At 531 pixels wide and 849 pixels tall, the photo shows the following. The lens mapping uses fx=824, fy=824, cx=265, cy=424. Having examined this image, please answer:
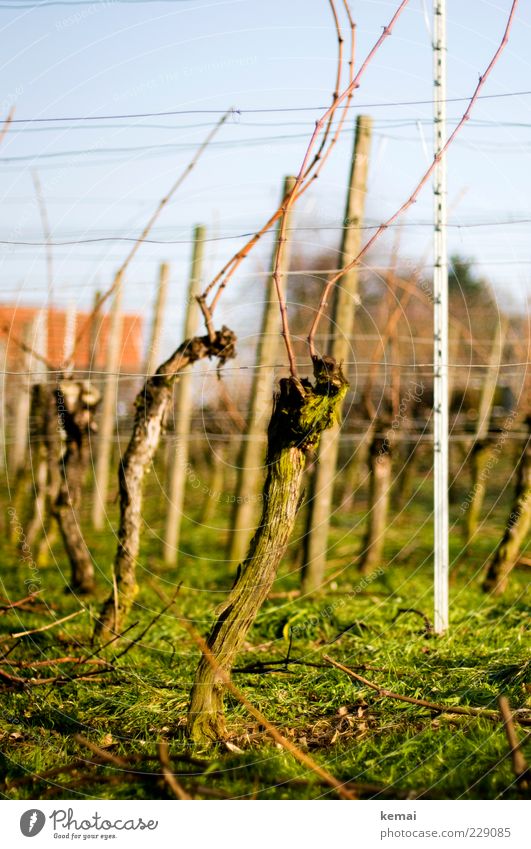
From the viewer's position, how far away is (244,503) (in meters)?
8.24

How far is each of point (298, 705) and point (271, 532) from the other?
0.88m

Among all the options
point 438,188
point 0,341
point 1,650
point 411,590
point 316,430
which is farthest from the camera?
point 0,341

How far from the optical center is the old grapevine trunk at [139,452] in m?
4.80

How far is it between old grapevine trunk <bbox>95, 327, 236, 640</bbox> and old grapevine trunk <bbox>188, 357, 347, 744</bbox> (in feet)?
4.59

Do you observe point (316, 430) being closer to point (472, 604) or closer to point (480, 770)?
point (480, 770)

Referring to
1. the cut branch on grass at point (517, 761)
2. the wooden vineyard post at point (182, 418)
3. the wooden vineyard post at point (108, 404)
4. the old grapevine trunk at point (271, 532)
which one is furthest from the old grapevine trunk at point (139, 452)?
the wooden vineyard post at point (108, 404)

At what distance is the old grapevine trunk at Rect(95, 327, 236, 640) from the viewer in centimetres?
480

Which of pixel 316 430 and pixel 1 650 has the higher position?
pixel 316 430

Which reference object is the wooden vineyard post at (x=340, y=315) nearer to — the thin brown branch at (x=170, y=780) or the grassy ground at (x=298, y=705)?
the grassy ground at (x=298, y=705)

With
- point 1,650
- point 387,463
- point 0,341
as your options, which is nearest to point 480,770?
point 1,650

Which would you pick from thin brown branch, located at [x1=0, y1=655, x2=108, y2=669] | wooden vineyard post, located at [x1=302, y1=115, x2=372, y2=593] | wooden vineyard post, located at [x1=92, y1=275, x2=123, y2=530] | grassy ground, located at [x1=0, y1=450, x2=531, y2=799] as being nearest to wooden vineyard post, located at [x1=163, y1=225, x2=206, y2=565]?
wooden vineyard post, located at [x1=92, y1=275, x2=123, y2=530]

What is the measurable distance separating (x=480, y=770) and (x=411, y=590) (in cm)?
336

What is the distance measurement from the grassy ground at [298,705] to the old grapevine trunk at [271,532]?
206mm
